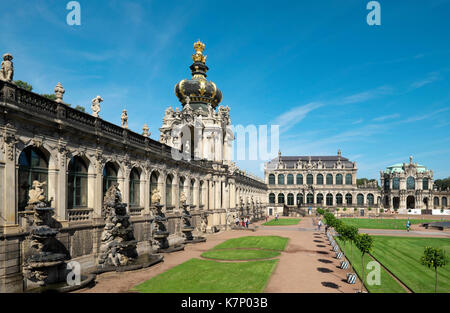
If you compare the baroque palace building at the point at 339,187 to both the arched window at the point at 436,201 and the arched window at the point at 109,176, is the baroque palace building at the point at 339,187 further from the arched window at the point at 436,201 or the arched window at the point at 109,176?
the arched window at the point at 109,176

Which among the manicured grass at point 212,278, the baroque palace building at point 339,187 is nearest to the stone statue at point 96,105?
the manicured grass at point 212,278

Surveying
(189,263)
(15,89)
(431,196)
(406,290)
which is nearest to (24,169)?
(15,89)

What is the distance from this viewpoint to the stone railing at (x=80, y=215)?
68.1 ft

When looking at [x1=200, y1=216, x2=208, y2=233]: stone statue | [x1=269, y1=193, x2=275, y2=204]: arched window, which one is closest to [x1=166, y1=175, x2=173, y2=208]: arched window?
[x1=200, y1=216, x2=208, y2=233]: stone statue

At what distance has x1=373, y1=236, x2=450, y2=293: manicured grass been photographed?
2098 cm

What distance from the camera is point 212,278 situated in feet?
68.5

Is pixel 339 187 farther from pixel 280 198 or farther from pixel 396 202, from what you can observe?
pixel 396 202

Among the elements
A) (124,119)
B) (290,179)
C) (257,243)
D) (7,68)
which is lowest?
(257,243)

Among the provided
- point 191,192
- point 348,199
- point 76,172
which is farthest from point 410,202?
point 76,172

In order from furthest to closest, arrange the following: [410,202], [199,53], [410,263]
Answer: [410,202] → [199,53] → [410,263]

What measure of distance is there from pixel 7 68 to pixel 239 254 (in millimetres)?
21974
